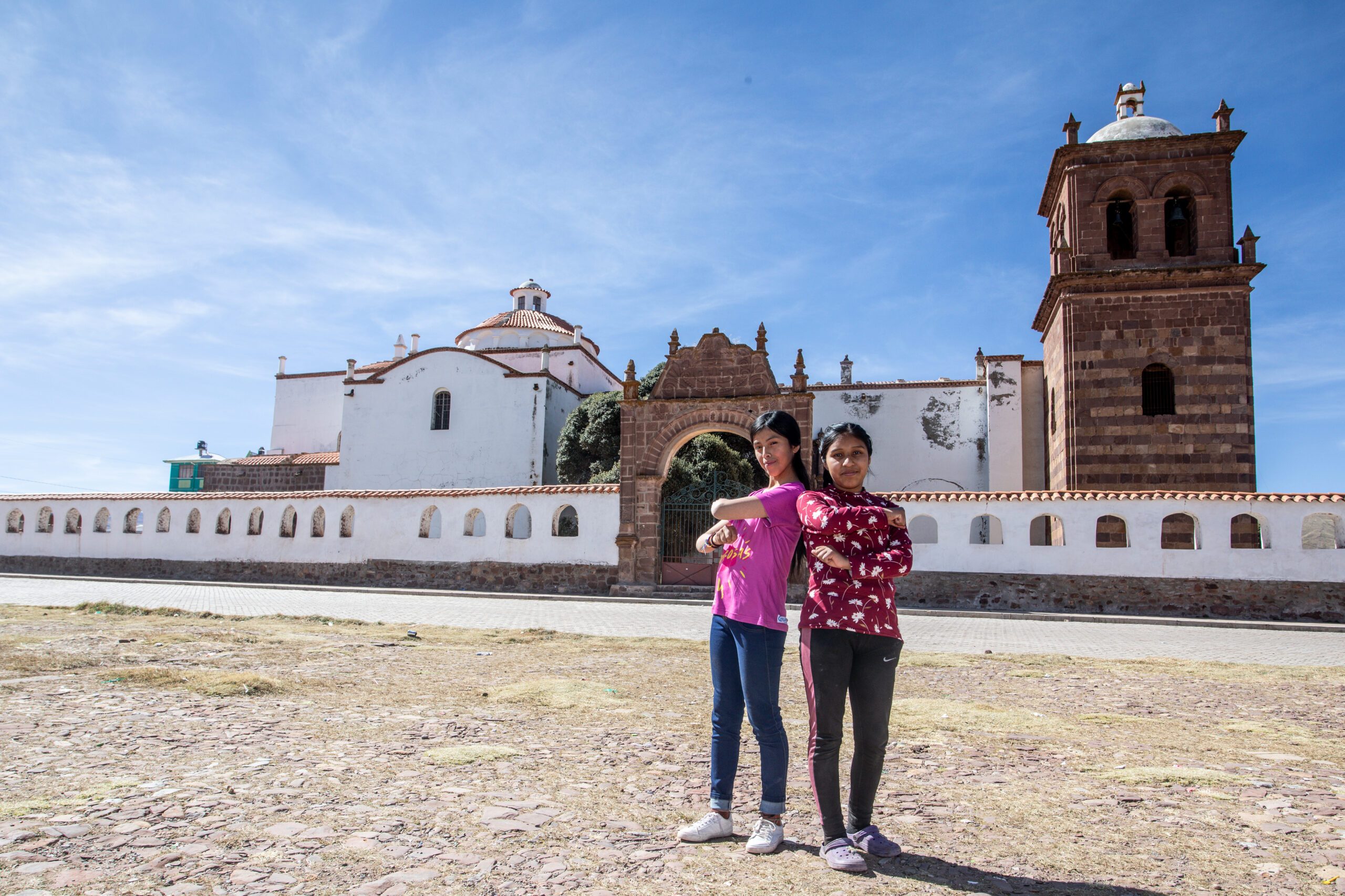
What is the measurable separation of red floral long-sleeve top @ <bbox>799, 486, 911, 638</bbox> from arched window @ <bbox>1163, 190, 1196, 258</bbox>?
66.2ft

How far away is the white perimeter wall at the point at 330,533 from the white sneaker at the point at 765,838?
1627cm

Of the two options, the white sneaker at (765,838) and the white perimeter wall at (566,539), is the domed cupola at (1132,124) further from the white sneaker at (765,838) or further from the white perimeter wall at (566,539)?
the white sneaker at (765,838)

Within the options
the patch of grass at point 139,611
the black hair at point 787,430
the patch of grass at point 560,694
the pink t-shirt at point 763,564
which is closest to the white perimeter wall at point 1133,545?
the patch of grass at point 560,694

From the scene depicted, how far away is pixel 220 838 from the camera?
2.94 m

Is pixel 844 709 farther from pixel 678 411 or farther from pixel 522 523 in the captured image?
pixel 522 523

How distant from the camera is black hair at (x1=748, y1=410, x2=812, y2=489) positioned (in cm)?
335

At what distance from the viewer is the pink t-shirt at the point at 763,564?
3.13 meters

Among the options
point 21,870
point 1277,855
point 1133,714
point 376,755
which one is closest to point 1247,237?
point 1133,714

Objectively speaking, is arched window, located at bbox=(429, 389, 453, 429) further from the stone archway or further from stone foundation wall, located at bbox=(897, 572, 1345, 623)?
stone foundation wall, located at bbox=(897, 572, 1345, 623)

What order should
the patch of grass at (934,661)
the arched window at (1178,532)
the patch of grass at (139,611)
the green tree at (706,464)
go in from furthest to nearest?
the green tree at (706,464) < the arched window at (1178,532) < the patch of grass at (139,611) < the patch of grass at (934,661)

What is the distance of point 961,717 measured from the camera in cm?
543

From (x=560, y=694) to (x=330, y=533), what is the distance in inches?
714

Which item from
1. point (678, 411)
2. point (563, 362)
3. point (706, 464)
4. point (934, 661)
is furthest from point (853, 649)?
point (563, 362)

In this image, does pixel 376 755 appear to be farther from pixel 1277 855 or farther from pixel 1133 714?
pixel 1133 714
